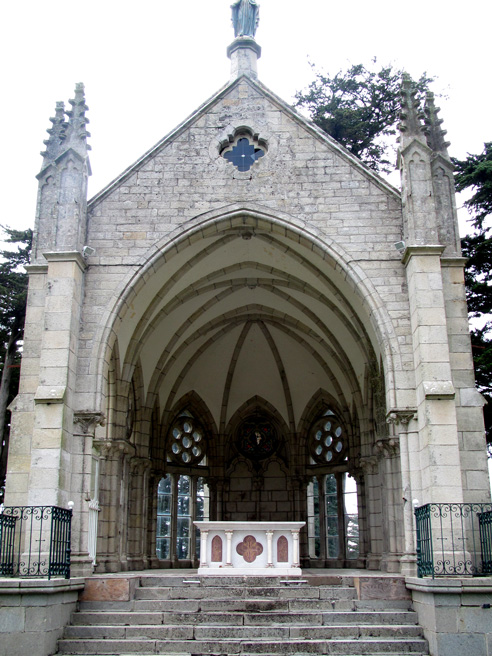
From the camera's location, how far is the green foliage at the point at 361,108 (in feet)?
65.9

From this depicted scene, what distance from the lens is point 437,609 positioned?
8656 mm

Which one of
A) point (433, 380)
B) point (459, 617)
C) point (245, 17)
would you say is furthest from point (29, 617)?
point (245, 17)

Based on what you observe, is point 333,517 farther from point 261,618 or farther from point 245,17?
point 245,17

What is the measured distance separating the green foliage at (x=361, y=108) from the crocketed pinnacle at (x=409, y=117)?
772 centimetres

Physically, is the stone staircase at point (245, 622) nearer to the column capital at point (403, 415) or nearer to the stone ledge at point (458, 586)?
the stone ledge at point (458, 586)

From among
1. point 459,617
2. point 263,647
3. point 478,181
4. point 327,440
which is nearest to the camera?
point 263,647

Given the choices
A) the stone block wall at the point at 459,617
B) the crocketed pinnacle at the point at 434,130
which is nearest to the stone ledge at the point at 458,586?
the stone block wall at the point at 459,617

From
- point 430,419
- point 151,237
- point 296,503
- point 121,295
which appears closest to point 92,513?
point 121,295

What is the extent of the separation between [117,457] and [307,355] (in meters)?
6.38

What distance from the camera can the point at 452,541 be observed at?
917 centimetres

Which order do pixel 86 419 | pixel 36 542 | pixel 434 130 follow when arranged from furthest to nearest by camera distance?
pixel 434 130, pixel 86 419, pixel 36 542

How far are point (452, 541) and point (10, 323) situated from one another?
13.7m

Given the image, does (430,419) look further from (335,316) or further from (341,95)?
(341,95)

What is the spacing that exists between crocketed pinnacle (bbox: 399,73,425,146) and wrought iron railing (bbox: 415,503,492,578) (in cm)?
600
